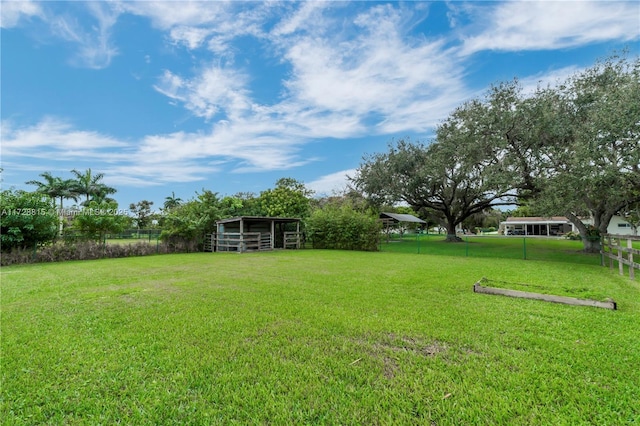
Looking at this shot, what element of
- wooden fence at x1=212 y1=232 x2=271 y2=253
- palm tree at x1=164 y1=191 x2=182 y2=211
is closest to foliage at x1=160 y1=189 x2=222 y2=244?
wooden fence at x1=212 y1=232 x2=271 y2=253

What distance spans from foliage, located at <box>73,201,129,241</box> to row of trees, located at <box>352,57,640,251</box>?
17.3 meters

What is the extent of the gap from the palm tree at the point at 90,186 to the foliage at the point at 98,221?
49.6ft

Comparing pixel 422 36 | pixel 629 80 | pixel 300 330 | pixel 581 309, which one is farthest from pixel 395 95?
pixel 300 330

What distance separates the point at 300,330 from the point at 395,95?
11920 mm

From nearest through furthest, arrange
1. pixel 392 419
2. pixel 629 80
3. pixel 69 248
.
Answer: pixel 392 419 < pixel 629 80 < pixel 69 248

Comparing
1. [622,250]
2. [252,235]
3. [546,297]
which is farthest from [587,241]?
[252,235]

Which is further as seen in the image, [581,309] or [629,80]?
[629,80]

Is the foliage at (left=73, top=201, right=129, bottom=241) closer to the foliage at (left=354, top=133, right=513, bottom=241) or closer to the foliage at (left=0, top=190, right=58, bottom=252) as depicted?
the foliage at (left=0, top=190, right=58, bottom=252)

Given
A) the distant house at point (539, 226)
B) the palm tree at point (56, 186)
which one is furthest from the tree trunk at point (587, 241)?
the palm tree at point (56, 186)

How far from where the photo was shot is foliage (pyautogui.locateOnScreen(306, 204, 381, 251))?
16953mm

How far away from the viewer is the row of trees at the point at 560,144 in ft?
32.0

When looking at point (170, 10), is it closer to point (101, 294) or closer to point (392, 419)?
point (101, 294)

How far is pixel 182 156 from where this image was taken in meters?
18.9

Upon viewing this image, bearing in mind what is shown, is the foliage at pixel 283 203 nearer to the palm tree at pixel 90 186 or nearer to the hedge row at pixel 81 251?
the hedge row at pixel 81 251
